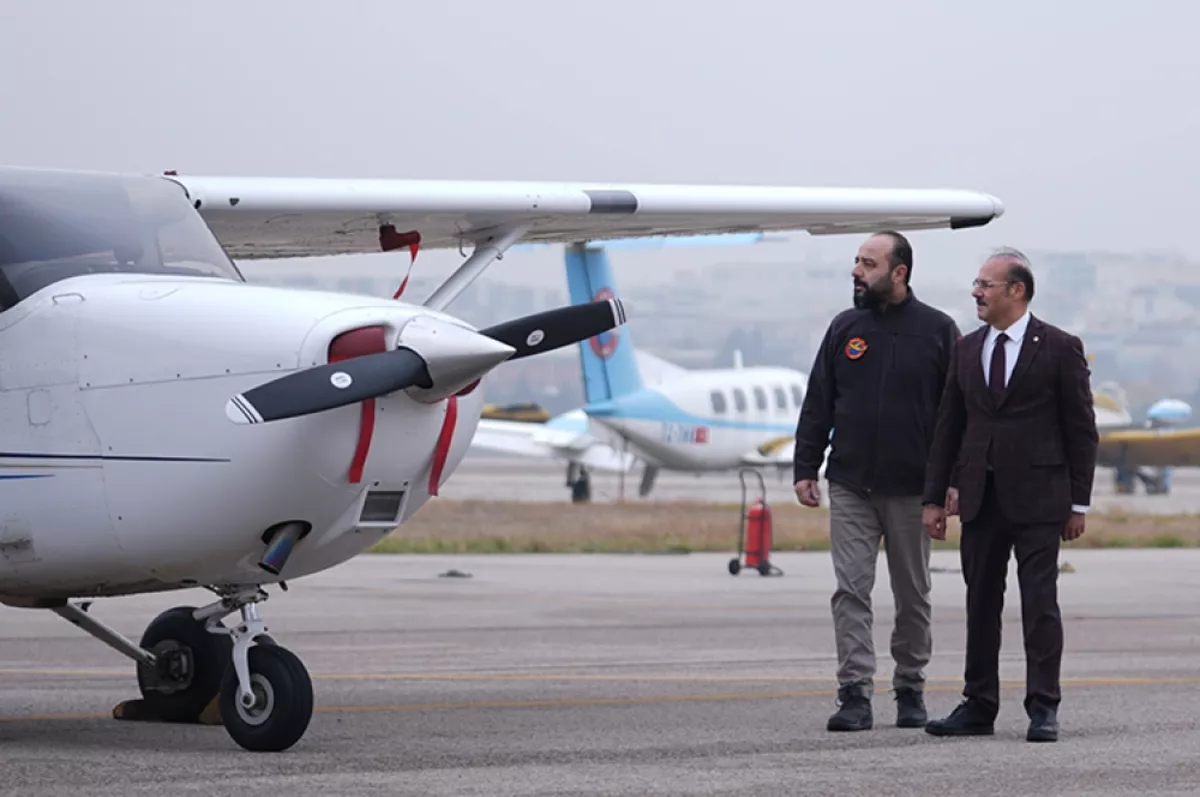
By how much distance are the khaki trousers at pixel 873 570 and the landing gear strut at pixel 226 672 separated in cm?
223

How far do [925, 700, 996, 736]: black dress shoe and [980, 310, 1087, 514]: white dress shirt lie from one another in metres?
1.26

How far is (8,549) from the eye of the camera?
24.8 ft

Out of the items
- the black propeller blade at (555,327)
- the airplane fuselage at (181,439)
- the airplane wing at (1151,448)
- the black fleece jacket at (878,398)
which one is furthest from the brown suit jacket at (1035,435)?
the airplane wing at (1151,448)

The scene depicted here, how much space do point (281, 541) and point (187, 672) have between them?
1759mm

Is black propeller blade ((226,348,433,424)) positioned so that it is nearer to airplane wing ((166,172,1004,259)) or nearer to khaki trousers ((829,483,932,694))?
khaki trousers ((829,483,932,694))

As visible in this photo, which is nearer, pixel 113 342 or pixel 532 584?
pixel 113 342

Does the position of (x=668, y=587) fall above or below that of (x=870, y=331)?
below

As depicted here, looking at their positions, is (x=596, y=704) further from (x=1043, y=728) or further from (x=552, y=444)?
(x=552, y=444)

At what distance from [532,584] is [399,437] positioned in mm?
10952

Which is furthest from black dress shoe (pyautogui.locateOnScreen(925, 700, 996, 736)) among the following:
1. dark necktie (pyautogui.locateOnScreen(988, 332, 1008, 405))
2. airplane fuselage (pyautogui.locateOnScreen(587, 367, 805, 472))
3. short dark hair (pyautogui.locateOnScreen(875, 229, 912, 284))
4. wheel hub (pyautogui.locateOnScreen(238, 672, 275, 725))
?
airplane fuselage (pyautogui.locateOnScreen(587, 367, 805, 472))

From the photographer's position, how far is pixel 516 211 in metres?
10.5

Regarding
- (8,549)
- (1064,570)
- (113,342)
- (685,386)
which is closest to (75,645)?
(8,549)

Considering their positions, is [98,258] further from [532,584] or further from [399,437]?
[532,584]

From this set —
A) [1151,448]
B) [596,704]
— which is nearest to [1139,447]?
[1151,448]
